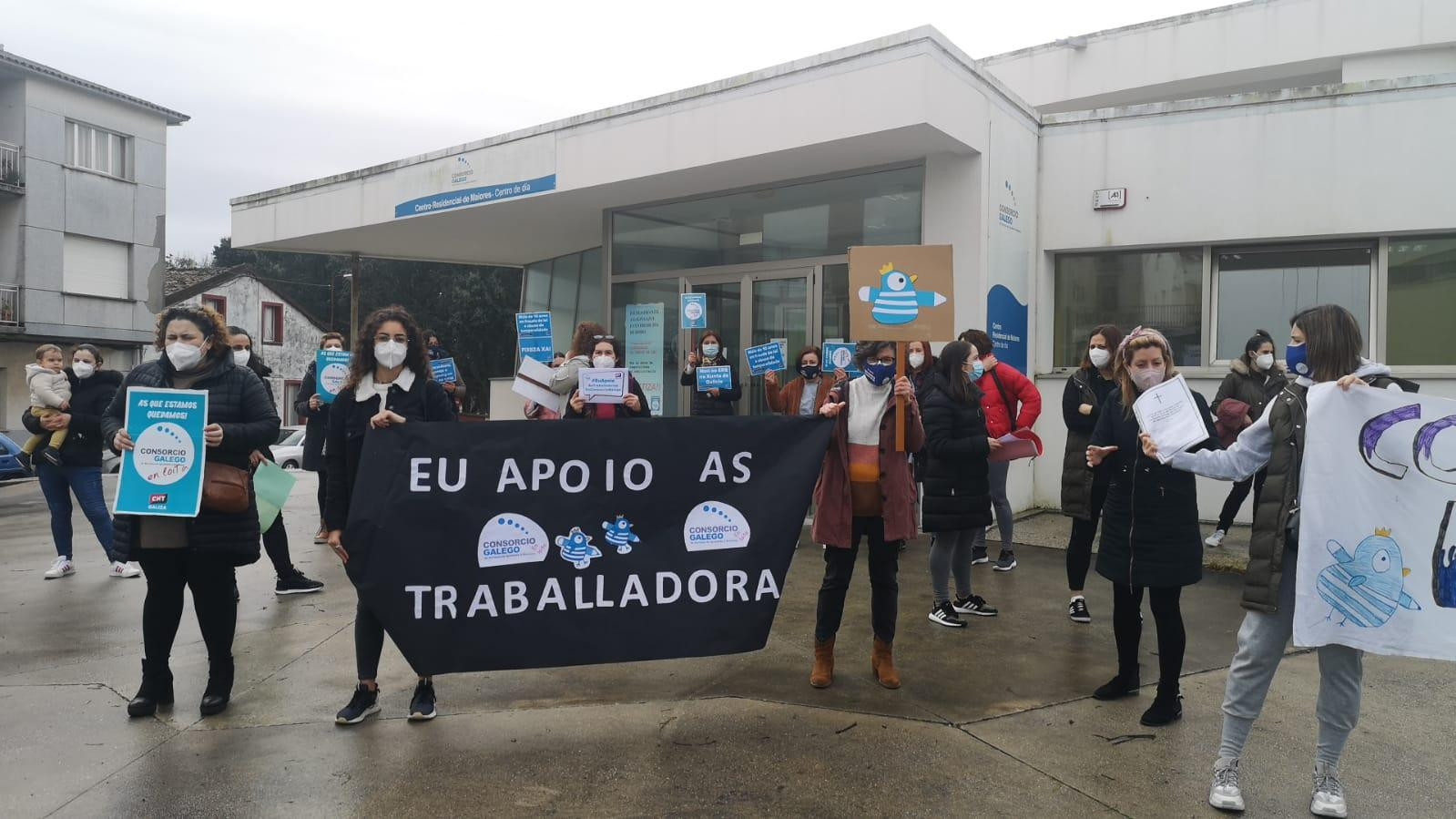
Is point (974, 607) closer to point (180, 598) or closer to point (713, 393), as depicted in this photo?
point (713, 393)

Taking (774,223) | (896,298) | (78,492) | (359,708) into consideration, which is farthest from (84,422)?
(774,223)

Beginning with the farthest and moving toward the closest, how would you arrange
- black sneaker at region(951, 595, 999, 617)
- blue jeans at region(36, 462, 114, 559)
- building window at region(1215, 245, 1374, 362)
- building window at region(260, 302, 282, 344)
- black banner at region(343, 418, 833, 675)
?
building window at region(260, 302, 282, 344) < building window at region(1215, 245, 1374, 362) < blue jeans at region(36, 462, 114, 559) < black sneaker at region(951, 595, 999, 617) < black banner at region(343, 418, 833, 675)

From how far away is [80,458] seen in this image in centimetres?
730

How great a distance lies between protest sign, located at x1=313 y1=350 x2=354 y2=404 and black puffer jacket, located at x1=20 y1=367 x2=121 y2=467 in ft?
4.66

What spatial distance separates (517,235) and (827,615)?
11.6 m

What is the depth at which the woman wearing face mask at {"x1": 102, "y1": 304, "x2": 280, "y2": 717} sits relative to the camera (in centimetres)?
427

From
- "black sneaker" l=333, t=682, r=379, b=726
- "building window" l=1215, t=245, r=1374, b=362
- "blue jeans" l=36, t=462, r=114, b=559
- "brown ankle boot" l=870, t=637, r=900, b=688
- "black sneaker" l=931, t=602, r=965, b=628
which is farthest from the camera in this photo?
"building window" l=1215, t=245, r=1374, b=362

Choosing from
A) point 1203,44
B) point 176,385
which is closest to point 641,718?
point 176,385

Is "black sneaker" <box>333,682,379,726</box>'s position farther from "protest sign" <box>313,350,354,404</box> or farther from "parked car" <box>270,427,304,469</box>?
"parked car" <box>270,427,304,469</box>

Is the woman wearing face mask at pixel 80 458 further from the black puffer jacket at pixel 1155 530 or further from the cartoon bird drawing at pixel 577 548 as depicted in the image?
the black puffer jacket at pixel 1155 530

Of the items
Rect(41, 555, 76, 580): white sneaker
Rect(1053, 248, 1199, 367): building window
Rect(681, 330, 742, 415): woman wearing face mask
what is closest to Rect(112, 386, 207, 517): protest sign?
Rect(41, 555, 76, 580): white sneaker

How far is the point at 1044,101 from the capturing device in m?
17.5

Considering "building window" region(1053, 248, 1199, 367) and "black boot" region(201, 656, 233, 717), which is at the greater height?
"building window" region(1053, 248, 1199, 367)

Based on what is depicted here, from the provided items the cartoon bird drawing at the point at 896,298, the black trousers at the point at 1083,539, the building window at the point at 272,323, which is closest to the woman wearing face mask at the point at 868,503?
the cartoon bird drawing at the point at 896,298
